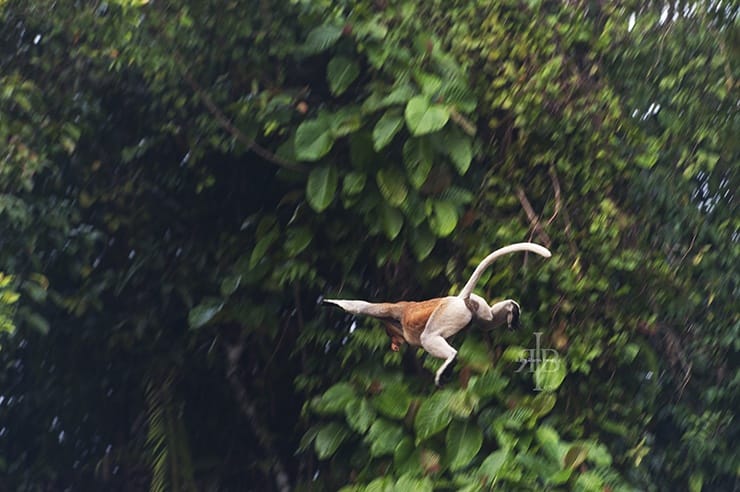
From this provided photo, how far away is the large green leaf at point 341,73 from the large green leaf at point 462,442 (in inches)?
39.9

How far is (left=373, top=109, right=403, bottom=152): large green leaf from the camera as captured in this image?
8.46 feet

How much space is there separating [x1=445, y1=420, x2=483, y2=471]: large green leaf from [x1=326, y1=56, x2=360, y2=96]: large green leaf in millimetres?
1013

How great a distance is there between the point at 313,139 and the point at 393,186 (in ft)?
0.88

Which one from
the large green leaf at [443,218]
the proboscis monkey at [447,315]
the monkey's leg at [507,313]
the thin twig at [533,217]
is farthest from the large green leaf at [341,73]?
the monkey's leg at [507,313]

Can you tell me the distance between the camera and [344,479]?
285cm

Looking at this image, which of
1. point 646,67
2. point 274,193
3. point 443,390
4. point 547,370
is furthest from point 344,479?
point 646,67

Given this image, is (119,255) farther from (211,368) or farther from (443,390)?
(443,390)

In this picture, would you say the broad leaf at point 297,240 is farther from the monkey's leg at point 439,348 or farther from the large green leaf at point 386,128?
the monkey's leg at point 439,348

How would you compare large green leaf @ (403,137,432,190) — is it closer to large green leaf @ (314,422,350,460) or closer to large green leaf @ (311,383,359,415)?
large green leaf @ (311,383,359,415)

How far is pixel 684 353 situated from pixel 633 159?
26.3 inches

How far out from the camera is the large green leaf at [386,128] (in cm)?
258

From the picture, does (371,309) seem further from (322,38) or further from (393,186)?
(322,38)

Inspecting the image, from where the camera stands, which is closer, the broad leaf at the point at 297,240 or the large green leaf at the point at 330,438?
the large green leaf at the point at 330,438

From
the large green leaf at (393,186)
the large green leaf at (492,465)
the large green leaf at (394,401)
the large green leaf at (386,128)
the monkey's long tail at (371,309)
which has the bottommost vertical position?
the large green leaf at (394,401)
